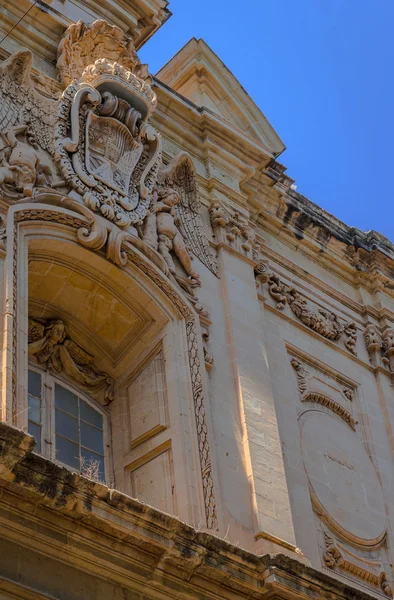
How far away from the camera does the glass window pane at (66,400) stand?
48.6 feet

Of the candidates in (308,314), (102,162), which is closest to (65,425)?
(102,162)

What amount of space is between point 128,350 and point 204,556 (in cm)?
385

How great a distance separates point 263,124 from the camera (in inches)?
762

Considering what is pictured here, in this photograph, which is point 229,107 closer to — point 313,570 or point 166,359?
point 166,359

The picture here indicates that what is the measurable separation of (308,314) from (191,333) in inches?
116

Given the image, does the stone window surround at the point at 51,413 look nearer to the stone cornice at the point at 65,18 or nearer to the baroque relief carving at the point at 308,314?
the baroque relief carving at the point at 308,314

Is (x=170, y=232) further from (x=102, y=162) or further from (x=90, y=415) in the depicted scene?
(x=90, y=415)

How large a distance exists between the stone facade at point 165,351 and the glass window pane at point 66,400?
3 cm

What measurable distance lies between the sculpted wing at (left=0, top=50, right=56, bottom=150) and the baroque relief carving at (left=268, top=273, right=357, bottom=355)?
3.88 m

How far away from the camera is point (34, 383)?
1470 cm

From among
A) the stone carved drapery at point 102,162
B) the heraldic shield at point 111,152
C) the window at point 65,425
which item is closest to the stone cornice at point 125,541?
the stone carved drapery at point 102,162

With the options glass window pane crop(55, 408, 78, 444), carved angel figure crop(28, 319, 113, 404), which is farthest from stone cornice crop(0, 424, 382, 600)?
carved angel figure crop(28, 319, 113, 404)

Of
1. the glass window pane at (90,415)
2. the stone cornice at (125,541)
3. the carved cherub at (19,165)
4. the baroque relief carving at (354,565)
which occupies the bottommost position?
the stone cornice at (125,541)

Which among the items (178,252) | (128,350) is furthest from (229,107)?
(128,350)
